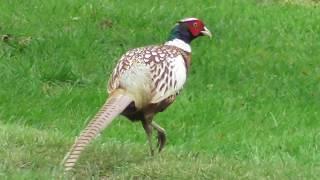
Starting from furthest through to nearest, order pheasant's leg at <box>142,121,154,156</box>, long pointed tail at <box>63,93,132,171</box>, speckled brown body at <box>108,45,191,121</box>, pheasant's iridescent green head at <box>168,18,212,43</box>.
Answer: pheasant's iridescent green head at <box>168,18,212,43</box> → pheasant's leg at <box>142,121,154,156</box> → speckled brown body at <box>108,45,191,121</box> → long pointed tail at <box>63,93,132,171</box>

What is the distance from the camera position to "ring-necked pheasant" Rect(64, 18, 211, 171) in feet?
19.7

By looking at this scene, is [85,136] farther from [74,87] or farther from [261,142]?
[74,87]

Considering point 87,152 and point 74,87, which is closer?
point 87,152

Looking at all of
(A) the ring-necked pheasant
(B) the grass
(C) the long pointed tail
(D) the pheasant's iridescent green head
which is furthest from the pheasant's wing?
(B) the grass

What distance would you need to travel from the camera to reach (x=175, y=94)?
6.44 metres

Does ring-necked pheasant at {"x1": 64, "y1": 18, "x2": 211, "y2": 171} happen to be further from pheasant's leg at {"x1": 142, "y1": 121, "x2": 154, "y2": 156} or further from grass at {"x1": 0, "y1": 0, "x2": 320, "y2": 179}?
grass at {"x1": 0, "y1": 0, "x2": 320, "y2": 179}

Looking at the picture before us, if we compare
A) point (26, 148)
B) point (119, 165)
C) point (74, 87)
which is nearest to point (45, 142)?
point (26, 148)

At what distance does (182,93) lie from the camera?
9617 millimetres

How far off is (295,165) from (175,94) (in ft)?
3.77

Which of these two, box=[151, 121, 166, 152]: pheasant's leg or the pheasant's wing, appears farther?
box=[151, 121, 166, 152]: pheasant's leg

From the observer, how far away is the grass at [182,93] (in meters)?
6.56

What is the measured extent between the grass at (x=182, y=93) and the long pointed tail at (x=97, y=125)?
0.65ft

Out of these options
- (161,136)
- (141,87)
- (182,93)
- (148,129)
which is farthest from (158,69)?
(182,93)

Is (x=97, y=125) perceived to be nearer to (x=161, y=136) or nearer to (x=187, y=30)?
(x=161, y=136)
